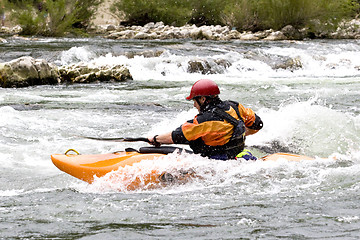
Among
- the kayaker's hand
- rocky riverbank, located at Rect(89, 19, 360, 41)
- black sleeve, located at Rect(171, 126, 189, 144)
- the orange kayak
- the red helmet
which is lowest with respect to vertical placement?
rocky riverbank, located at Rect(89, 19, 360, 41)

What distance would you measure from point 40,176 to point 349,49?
16.8 m

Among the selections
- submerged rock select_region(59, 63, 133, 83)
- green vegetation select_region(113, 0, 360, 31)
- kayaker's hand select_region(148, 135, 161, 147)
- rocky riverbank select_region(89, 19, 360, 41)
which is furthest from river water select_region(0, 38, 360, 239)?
green vegetation select_region(113, 0, 360, 31)

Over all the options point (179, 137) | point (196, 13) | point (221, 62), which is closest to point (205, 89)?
point (179, 137)

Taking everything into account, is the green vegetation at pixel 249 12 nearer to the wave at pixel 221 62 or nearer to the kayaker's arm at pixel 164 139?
the wave at pixel 221 62

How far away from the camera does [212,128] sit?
15.1 ft

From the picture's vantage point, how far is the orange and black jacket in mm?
4594

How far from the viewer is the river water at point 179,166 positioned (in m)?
3.56

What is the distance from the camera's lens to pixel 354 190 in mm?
4258

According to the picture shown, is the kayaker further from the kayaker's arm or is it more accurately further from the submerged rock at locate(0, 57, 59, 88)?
the submerged rock at locate(0, 57, 59, 88)

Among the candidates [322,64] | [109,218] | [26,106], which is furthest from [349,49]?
[109,218]

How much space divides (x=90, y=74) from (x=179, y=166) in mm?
8282

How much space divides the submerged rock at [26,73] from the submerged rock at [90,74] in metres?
0.28

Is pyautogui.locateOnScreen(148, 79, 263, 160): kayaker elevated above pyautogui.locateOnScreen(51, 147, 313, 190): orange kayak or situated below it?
above

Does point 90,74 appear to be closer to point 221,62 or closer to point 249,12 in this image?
point 221,62
